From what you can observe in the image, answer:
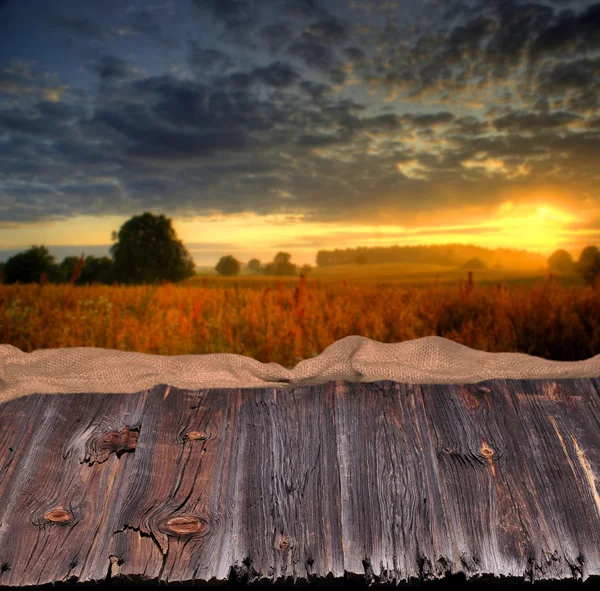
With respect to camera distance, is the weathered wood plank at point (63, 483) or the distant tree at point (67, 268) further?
the distant tree at point (67, 268)

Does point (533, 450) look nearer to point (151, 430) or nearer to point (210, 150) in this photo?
point (151, 430)

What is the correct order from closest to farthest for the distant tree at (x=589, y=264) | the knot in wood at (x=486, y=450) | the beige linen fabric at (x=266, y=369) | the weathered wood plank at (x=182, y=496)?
the weathered wood plank at (x=182, y=496) → the knot in wood at (x=486, y=450) → the beige linen fabric at (x=266, y=369) → the distant tree at (x=589, y=264)

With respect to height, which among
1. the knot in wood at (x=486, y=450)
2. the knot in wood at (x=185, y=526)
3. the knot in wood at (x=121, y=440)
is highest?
the knot in wood at (x=121, y=440)

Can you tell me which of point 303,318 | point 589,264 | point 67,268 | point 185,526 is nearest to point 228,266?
point 303,318

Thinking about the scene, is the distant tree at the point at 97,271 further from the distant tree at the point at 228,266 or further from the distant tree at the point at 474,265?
the distant tree at the point at 474,265

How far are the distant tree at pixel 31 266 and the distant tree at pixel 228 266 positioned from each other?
828 millimetres

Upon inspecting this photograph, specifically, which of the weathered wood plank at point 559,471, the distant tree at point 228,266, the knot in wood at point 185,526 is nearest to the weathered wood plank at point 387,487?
the weathered wood plank at point 559,471

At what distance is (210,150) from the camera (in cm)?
293

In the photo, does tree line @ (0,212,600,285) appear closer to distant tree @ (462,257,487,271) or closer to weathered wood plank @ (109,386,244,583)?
distant tree @ (462,257,487,271)

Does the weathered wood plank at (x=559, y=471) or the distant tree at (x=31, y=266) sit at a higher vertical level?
the distant tree at (x=31, y=266)

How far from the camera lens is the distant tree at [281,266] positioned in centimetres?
284

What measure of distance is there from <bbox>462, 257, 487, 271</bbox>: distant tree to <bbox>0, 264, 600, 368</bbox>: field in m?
0.05

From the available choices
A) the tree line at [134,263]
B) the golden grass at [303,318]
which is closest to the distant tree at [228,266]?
the tree line at [134,263]

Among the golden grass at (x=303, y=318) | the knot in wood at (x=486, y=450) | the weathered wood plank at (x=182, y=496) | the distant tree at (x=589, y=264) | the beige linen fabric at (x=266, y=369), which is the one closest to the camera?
the weathered wood plank at (x=182, y=496)
